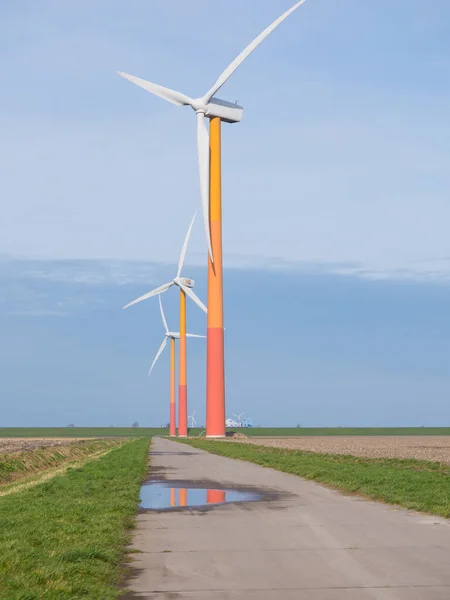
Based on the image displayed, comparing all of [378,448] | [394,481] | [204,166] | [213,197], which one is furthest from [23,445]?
[394,481]

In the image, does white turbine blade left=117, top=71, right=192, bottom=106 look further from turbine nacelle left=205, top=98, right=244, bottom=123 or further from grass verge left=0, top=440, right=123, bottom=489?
grass verge left=0, top=440, right=123, bottom=489

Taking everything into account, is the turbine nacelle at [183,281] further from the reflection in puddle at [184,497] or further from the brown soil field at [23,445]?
the reflection in puddle at [184,497]

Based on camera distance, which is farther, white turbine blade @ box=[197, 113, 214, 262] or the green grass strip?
white turbine blade @ box=[197, 113, 214, 262]

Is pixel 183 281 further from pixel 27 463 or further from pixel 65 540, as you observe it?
pixel 65 540

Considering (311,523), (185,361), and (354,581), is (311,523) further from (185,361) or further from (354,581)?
(185,361)

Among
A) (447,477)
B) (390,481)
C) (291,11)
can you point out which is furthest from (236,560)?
(291,11)

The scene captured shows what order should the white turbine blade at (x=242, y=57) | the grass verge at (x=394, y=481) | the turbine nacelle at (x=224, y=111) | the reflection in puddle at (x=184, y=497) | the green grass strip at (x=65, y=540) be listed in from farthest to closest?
the turbine nacelle at (x=224, y=111), the white turbine blade at (x=242, y=57), the reflection in puddle at (x=184, y=497), the grass verge at (x=394, y=481), the green grass strip at (x=65, y=540)

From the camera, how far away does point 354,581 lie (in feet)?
40.0

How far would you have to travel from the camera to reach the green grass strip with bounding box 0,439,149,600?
460 inches

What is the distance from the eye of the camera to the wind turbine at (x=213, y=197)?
77812mm

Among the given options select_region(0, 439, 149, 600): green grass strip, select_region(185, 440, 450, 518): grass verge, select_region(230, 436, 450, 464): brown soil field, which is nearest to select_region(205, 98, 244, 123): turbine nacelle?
select_region(230, 436, 450, 464): brown soil field

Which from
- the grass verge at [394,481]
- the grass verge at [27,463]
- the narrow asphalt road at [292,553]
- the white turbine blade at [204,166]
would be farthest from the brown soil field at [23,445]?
the narrow asphalt road at [292,553]

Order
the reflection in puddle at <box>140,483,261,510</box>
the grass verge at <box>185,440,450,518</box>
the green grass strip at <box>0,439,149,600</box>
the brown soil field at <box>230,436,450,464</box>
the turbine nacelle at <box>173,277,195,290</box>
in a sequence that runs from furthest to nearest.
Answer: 1. the turbine nacelle at <box>173,277,195,290</box>
2. the brown soil field at <box>230,436,450,464</box>
3. the reflection in puddle at <box>140,483,261,510</box>
4. the grass verge at <box>185,440,450,518</box>
5. the green grass strip at <box>0,439,149,600</box>

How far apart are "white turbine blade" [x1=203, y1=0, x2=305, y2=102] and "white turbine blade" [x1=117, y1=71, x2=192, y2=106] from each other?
210 cm
